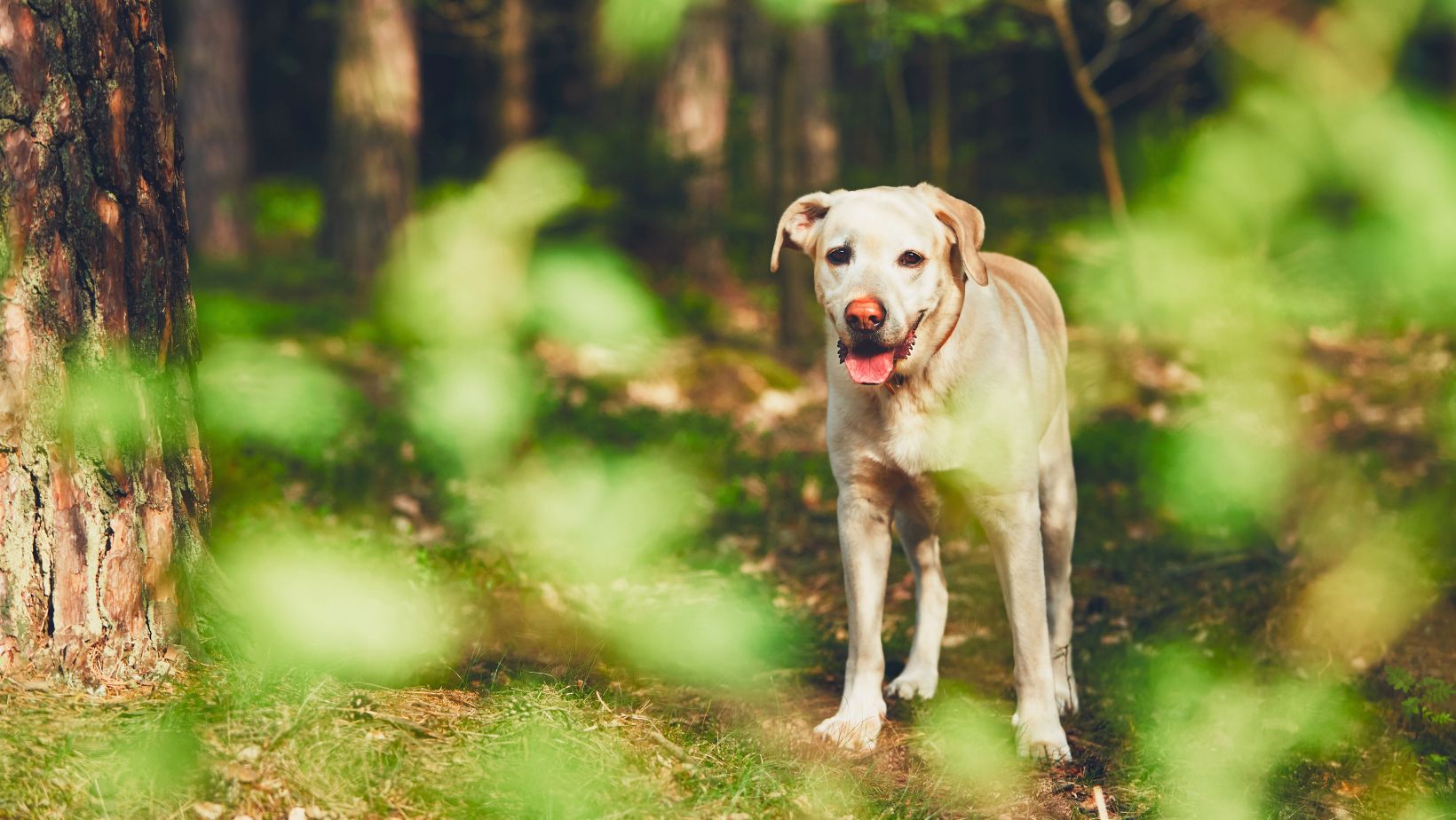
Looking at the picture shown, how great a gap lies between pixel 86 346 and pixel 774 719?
2353 mm

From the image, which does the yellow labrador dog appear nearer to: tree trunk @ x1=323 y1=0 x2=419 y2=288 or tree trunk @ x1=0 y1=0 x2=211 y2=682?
tree trunk @ x1=0 y1=0 x2=211 y2=682

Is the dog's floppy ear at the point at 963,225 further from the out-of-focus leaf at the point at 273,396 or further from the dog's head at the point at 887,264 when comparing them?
the out-of-focus leaf at the point at 273,396

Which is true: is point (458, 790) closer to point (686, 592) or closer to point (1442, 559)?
point (686, 592)

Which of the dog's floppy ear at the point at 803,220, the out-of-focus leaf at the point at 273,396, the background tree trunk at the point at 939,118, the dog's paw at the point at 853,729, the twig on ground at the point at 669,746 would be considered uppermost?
the dog's floppy ear at the point at 803,220

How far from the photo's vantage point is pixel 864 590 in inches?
155

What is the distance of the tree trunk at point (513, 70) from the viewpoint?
12.8 metres

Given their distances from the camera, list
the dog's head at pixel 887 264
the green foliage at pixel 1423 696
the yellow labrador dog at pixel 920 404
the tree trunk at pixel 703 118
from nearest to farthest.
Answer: the dog's head at pixel 887 264, the yellow labrador dog at pixel 920 404, the green foliage at pixel 1423 696, the tree trunk at pixel 703 118

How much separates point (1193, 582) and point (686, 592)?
223 cm

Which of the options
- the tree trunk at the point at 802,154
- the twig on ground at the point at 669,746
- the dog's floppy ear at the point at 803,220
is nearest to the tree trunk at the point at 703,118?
the tree trunk at the point at 802,154

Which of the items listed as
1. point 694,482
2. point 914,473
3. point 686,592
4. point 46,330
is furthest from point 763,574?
point 46,330

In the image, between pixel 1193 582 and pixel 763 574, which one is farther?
pixel 763 574

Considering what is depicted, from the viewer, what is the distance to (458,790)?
303cm

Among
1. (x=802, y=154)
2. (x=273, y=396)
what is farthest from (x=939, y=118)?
(x=273, y=396)

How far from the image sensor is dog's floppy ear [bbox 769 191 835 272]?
388 centimetres
